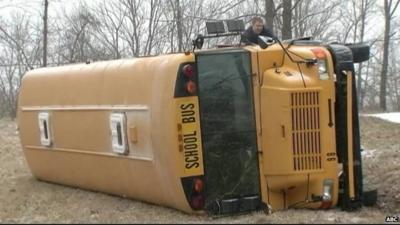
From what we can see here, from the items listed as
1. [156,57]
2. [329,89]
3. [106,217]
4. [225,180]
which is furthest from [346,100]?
[106,217]

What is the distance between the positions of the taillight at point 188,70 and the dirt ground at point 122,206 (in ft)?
5.10

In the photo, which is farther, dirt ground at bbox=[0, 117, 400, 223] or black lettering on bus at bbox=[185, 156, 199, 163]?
black lettering on bus at bbox=[185, 156, 199, 163]

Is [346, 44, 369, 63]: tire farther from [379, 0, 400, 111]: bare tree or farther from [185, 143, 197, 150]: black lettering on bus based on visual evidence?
[379, 0, 400, 111]: bare tree

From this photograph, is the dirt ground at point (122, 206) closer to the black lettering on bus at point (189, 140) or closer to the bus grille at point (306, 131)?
the bus grille at point (306, 131)

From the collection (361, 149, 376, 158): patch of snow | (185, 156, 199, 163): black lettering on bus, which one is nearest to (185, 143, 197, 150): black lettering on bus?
(185, 156, 199, 163): black lettering on bus

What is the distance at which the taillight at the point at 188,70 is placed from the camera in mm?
7543

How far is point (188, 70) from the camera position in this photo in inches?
298

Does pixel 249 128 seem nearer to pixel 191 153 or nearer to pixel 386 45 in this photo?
pixel 191 153

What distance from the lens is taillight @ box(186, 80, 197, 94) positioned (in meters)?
7.54

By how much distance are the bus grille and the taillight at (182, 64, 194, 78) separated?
115 centimetres

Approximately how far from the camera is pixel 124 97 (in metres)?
8.55

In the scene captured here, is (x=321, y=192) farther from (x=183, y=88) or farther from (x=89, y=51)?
(x=89, y=51)

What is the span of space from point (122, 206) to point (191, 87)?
1913mm

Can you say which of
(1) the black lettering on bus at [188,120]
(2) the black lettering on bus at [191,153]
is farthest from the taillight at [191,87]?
(2) the black lettering on bus at [191,153]
